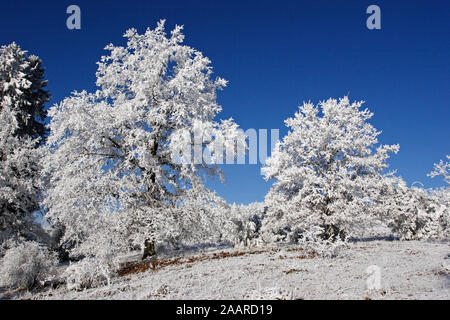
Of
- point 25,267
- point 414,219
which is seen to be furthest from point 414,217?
point 25,267

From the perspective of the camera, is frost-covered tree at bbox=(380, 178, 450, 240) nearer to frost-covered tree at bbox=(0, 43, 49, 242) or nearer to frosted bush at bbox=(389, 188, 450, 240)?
frosted bush at bbox=(389, 188, 450, 240)

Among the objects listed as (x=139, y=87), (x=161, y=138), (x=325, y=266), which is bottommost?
(x=325, y=266)

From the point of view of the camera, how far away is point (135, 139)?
44.0ft

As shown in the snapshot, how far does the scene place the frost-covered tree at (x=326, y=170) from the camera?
55.2ft

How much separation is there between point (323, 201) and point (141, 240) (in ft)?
34.4

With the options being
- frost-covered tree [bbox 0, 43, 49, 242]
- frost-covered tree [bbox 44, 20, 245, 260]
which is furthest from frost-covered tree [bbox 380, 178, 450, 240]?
frost-covered tree [bbox 0, 43, 49, 242]

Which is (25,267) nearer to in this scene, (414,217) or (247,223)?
(414,217)

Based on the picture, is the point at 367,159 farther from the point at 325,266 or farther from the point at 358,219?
the point at 325,266

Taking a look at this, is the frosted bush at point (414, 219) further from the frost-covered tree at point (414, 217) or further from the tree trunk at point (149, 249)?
the tree trunk at point (149, 249)

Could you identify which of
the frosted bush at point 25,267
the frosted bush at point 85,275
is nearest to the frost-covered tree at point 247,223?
the frosted bush at point 25,267

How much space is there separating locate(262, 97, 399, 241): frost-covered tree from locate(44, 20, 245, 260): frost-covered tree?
556 centimetres

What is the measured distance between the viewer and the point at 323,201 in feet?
56.6

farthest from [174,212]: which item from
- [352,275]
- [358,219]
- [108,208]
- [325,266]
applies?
[358,219]
